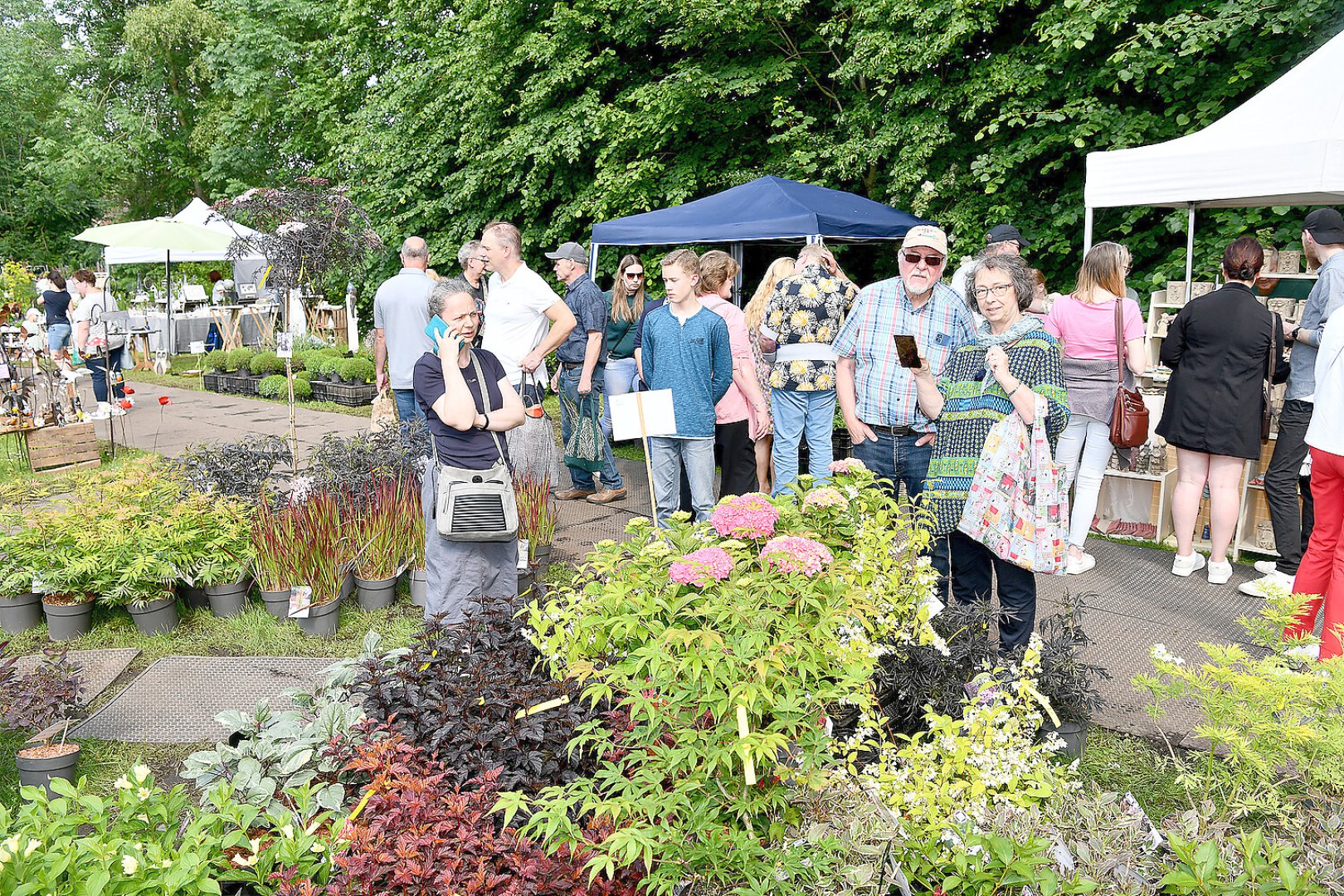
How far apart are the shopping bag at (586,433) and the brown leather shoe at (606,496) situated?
0.77 ft

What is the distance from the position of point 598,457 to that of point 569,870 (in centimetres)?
511

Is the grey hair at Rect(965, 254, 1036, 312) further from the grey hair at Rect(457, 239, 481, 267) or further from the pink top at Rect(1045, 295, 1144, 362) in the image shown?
the grey hair at Rect(457, 239, 481, 267)

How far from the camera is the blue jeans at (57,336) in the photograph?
12.1m

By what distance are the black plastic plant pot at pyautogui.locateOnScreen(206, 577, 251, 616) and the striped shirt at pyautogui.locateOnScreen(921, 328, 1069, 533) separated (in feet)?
11.3

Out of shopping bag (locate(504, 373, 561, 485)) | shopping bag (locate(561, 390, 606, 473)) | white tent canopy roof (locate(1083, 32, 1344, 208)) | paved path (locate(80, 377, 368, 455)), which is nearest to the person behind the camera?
white tent canopy roof (locate(1083, 32, 1344, 208))

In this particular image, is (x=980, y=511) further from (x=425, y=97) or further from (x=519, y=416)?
(x=425, y=97)

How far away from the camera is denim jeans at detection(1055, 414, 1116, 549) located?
562 centimetres

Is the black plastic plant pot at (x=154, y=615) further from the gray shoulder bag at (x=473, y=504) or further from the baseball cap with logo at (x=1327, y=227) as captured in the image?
the baseball cap with logo at (x=1327, y=227)

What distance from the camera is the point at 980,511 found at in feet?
11.5

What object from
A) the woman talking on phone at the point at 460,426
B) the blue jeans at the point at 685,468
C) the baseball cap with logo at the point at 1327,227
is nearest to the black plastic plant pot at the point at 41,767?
the woman talking on phone at the point at 460,426

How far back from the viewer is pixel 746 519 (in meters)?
2.51

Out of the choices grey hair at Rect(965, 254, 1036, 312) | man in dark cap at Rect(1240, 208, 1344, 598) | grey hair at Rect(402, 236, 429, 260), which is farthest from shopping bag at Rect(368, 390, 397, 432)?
man in dark cap at Rect(1240, 208, 1344, 598)

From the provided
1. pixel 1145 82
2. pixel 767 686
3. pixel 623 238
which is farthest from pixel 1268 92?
pixel 767 686

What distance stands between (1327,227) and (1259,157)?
2.56 feet
